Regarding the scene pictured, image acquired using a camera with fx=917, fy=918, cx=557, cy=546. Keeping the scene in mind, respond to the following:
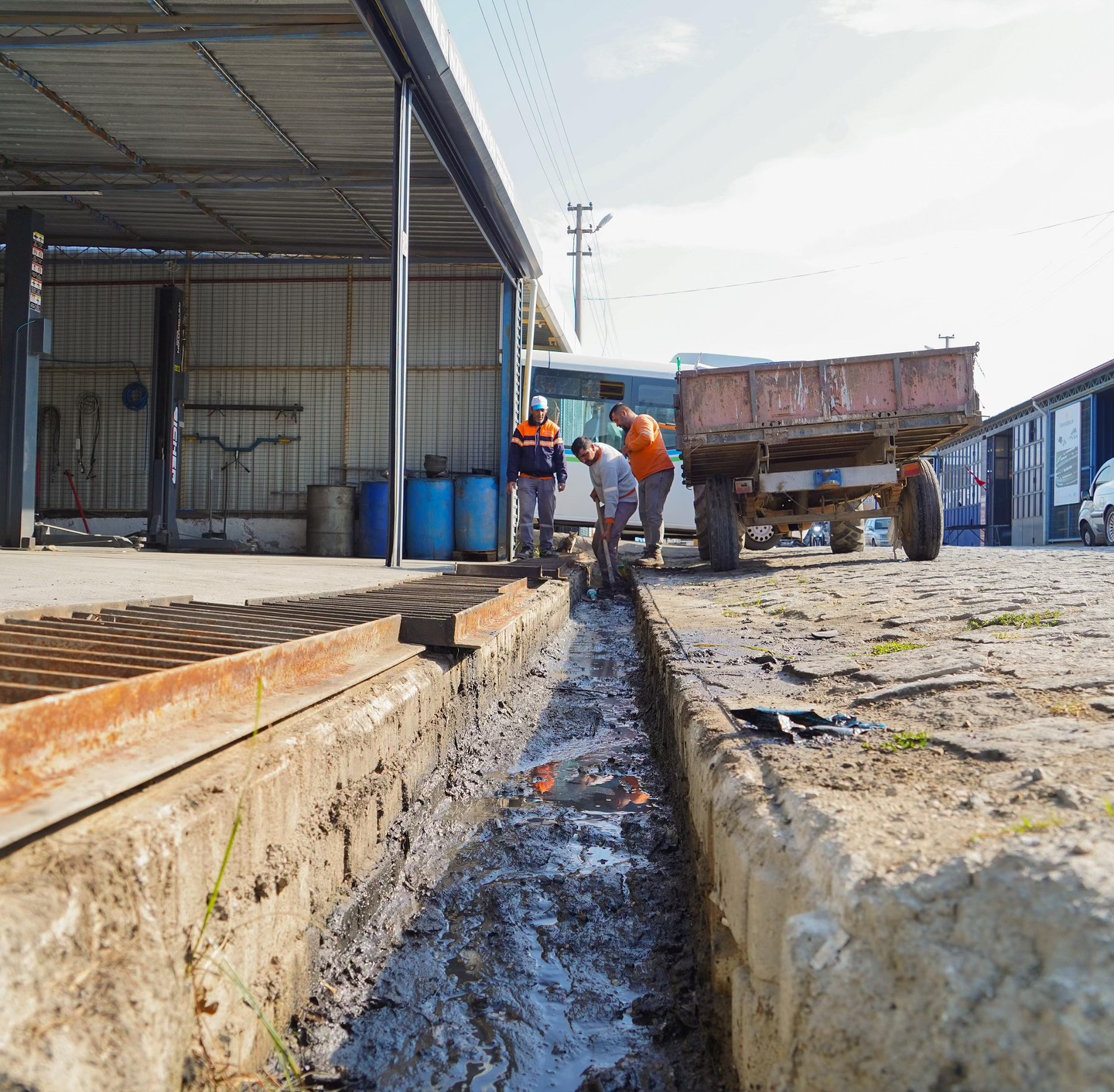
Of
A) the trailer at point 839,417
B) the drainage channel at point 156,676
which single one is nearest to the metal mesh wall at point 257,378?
the trailer at point 839,417

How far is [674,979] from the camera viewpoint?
6.83 ft

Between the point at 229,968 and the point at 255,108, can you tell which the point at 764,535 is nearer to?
the point at 255,108

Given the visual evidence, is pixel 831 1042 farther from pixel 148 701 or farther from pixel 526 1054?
pixel 148 701

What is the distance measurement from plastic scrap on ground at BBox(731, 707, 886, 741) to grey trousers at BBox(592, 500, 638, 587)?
7.32 meters

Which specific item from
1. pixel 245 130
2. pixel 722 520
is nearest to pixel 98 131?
pixel 245 130

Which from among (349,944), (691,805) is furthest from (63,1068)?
(691,805)

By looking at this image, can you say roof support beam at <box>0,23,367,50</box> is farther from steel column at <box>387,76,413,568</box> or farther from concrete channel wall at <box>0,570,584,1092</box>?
concrete channel wall at <box>0,570,584,1092</box>

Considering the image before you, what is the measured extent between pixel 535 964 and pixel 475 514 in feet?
31.0

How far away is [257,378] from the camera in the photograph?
13.0 meters

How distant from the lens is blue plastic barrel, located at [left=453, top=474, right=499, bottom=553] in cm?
1145

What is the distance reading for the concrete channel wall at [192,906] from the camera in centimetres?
112

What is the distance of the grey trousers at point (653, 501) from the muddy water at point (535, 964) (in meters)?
6.53

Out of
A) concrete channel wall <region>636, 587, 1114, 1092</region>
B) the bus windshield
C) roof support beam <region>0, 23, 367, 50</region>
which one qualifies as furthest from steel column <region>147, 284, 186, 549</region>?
concrete channel wall <region>636, 587, 1114, 1092</region>

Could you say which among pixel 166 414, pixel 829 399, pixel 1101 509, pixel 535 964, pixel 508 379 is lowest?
pixel 535 964
